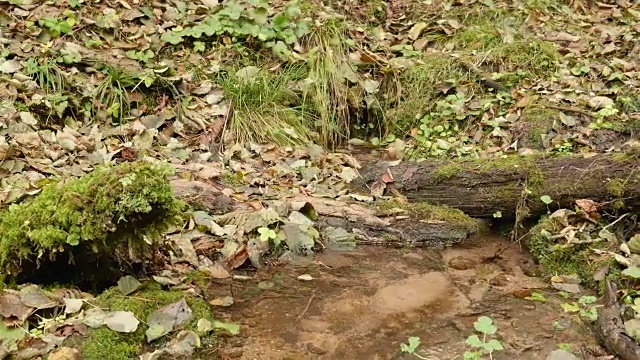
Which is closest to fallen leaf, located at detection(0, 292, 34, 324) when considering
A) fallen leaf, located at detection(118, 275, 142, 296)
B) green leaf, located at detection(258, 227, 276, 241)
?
fallen leaf, located at detection(118, 275, 142, 296)

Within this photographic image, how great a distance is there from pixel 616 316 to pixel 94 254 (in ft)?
6.95

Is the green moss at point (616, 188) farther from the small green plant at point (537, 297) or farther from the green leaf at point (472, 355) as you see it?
the green leaf at point (472, 355)

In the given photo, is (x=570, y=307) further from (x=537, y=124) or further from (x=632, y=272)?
(x=537, y=124)

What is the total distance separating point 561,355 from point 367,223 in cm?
143

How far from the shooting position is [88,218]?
7.64 feet

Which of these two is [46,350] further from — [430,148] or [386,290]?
[430,148]

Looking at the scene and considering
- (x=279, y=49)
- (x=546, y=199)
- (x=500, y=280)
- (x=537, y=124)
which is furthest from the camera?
(x=279, y=49)

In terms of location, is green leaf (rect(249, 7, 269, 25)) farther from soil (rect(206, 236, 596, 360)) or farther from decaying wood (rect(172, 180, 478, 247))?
soil (rect(206, 236, 596, 360))

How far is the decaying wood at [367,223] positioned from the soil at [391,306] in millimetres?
88

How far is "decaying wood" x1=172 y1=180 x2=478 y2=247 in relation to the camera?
11.7ft

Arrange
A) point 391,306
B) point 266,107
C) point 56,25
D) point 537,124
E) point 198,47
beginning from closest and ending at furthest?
point 391,306
point 537,124
point 56,25
point 266,107
point 198,47

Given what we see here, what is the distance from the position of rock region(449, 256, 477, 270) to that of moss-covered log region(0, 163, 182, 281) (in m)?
1.59

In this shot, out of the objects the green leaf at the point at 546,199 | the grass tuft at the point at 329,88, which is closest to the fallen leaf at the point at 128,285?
the green leaf at the point at 546,199

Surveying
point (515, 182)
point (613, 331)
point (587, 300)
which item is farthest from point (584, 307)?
point (515, 182)
